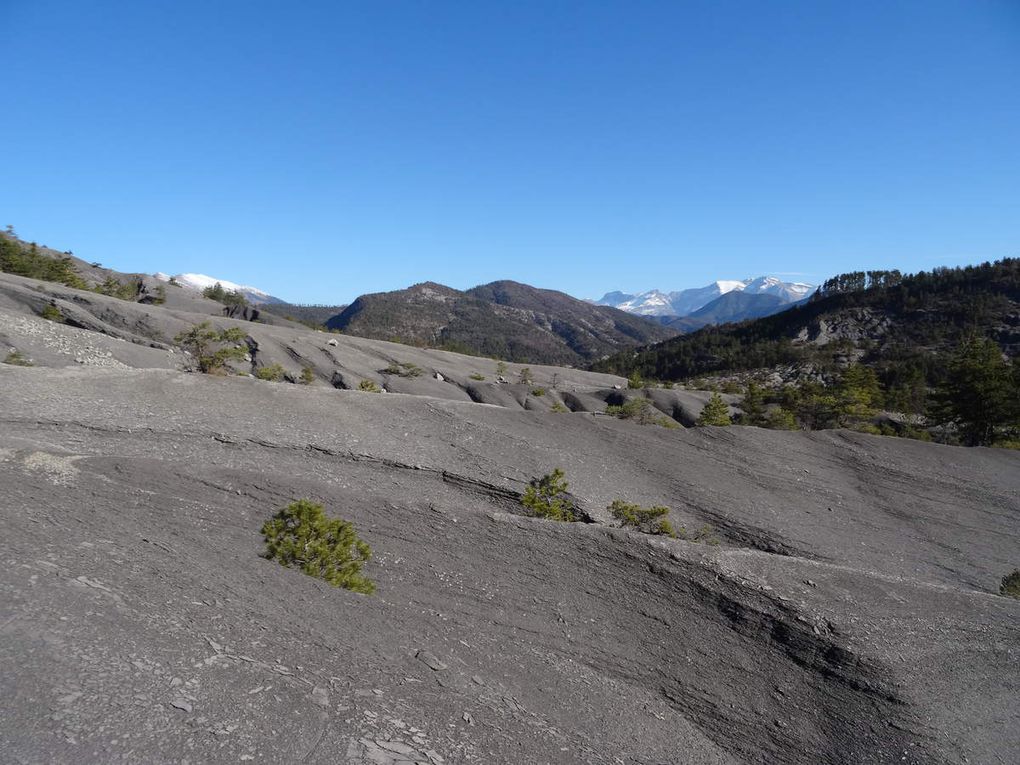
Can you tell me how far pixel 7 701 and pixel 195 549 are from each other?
4087 millimetres

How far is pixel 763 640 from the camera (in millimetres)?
8828

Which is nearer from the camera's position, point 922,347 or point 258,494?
point 258,494

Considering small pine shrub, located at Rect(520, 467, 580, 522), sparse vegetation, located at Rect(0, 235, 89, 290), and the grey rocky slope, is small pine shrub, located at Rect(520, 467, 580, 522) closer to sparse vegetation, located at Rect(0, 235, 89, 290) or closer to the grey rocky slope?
the grey rocky slope

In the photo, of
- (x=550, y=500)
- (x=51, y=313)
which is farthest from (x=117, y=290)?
(x=550, y=500)

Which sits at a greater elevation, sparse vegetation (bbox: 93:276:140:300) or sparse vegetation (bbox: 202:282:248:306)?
sparse vegetation (bbox: 202:282:248:306)

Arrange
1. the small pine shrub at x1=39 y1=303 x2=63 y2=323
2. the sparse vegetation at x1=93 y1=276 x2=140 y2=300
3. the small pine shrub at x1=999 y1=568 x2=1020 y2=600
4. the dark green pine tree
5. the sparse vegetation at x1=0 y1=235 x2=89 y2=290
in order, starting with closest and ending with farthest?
the small pine shrub at x1=999 y1=568 x2=1020 y2=600 → the dark green pine tree → the small pine shrub at x1=39 y1=303 x2=63 y2=323 → the sparse vegetation at x1=0 y1=235 x2=89 y2=290 → the sparse vegetation at x1=93 y1=276 x2=140 y2=300

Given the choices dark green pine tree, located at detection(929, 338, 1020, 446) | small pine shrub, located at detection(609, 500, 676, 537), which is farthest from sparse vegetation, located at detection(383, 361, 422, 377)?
dark green pine tree, located at detection(929, 338, 1020, 446)

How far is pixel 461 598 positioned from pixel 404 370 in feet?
118

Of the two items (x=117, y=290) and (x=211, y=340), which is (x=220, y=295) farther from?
(x=211, y=340)

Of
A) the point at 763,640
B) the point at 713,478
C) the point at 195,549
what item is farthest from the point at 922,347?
the point at 195,549

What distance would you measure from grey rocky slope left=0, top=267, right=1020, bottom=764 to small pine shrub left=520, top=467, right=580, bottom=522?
2.08 feet

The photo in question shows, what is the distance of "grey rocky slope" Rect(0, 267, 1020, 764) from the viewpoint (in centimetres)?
505

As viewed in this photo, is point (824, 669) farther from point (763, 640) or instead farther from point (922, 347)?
point (922, 347)

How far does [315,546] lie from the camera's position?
28.9 feet
